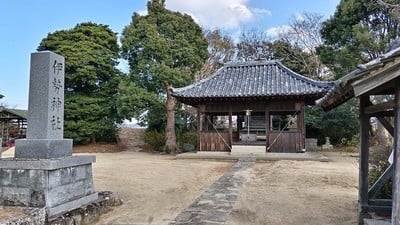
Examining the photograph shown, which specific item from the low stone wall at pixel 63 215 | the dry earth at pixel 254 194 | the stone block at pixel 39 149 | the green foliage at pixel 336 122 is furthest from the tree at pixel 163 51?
the stone block at pixel 39 149

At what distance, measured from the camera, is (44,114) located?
5.13m

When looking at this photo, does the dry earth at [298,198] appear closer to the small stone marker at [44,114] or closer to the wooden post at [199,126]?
the small stone marker at [44,114]

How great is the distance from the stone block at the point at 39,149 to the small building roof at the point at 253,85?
10.4 metres

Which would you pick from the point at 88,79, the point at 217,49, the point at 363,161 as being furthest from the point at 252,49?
the point at 363,161

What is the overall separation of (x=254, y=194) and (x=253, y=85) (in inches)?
372

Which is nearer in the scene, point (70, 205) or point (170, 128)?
point (70, 205)

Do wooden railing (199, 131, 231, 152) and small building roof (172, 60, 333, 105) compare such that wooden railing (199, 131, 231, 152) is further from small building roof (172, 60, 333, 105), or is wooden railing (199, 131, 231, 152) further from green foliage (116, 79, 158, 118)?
green foliage (116, 79, 158, 118)

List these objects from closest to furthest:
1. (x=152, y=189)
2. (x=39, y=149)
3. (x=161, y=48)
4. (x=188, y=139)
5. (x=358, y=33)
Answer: (x=39, y=149), (x=152, y=189), (x=358, y=33), (x=161, y=48), (x=188, y=139)

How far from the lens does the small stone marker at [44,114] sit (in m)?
5.00

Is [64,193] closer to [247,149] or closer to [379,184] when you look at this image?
[379,184]

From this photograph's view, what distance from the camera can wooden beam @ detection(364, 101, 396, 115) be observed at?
11.6 ft

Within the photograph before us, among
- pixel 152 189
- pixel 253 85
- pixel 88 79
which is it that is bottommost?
pixel 152 189

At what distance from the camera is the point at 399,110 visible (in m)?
3.15

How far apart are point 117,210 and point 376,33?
1519cm
